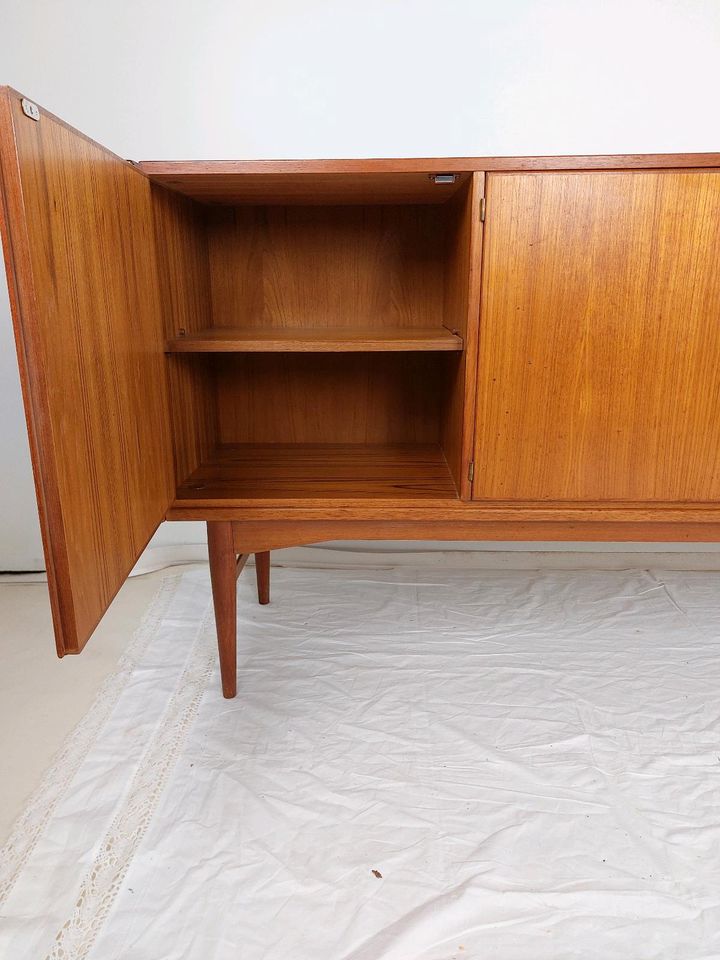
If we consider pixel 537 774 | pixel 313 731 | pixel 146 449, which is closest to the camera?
pixel 146 449

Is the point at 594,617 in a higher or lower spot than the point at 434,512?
lower

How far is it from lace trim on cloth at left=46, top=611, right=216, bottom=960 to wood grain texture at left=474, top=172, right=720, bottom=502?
0.72 meters

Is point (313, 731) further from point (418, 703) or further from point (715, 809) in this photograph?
point (715, 809)

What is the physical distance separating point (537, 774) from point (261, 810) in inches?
18.6

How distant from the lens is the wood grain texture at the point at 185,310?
1.25 metres

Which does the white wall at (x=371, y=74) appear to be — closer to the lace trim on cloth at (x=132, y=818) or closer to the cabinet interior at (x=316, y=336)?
the cabinet interior at (x=316, y=336)

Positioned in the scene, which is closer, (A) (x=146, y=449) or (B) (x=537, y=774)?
(A) (x=146, y=449)

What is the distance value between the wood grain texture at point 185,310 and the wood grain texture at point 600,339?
0.55 metres

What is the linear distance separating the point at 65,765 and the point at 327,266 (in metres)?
1.12

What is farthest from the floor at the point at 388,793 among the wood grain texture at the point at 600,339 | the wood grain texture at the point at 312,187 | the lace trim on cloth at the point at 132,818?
the wood grain texture at the point at 312,187

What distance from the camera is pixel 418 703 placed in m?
1.42

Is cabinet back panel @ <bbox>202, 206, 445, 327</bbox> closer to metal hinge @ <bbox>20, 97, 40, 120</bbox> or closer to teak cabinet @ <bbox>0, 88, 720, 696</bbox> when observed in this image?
teak cabinet @ <bbox>0, 88, 720, 696</bbox>

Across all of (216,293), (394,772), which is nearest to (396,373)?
(216,293)

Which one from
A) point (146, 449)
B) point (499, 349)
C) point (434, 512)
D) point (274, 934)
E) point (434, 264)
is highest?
point (434, 264)
